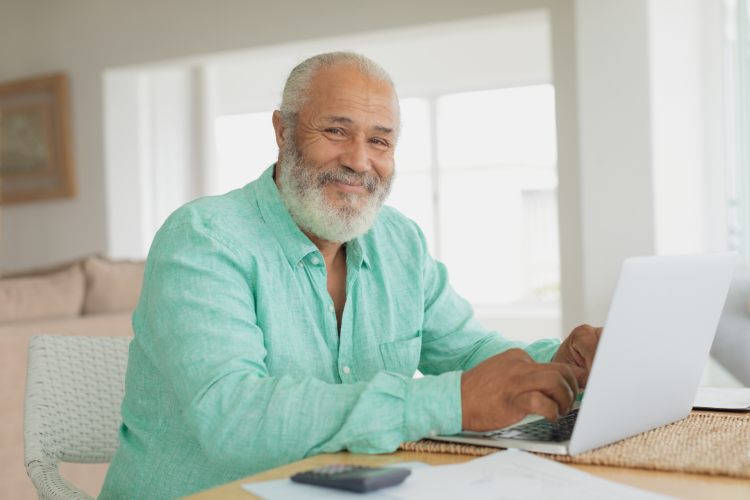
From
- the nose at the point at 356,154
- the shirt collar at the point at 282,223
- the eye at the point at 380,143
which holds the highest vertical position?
the eye at the point at 380,143

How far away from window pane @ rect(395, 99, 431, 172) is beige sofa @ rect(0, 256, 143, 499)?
4288 millimetres

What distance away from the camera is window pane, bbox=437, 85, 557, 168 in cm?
712

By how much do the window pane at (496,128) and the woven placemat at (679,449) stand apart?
6042 mm

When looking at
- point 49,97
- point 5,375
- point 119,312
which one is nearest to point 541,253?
point 49,97

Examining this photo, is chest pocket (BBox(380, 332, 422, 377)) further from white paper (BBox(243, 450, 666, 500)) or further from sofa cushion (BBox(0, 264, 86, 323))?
sofa cushion (BBox(0, 264, 86, 323))

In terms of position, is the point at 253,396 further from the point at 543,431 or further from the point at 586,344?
the point at 586,344

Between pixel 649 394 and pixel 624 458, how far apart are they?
143 millimetres

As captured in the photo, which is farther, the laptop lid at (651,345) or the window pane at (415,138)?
the window pane at (415,138)

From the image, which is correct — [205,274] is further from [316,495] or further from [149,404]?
[316,495]

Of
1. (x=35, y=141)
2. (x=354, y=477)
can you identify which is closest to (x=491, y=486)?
(x=354, y=477)

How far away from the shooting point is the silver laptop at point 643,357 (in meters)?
0.99

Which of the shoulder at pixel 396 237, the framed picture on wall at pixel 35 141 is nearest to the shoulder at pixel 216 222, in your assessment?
the shoulder at pixel 396 237

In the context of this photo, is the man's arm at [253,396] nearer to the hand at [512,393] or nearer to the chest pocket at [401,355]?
the hand at [512,393]

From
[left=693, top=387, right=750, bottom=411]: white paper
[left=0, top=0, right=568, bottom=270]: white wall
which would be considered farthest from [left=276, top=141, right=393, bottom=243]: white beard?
[left=0, top=0, right=568, bottom=270]: white wall
